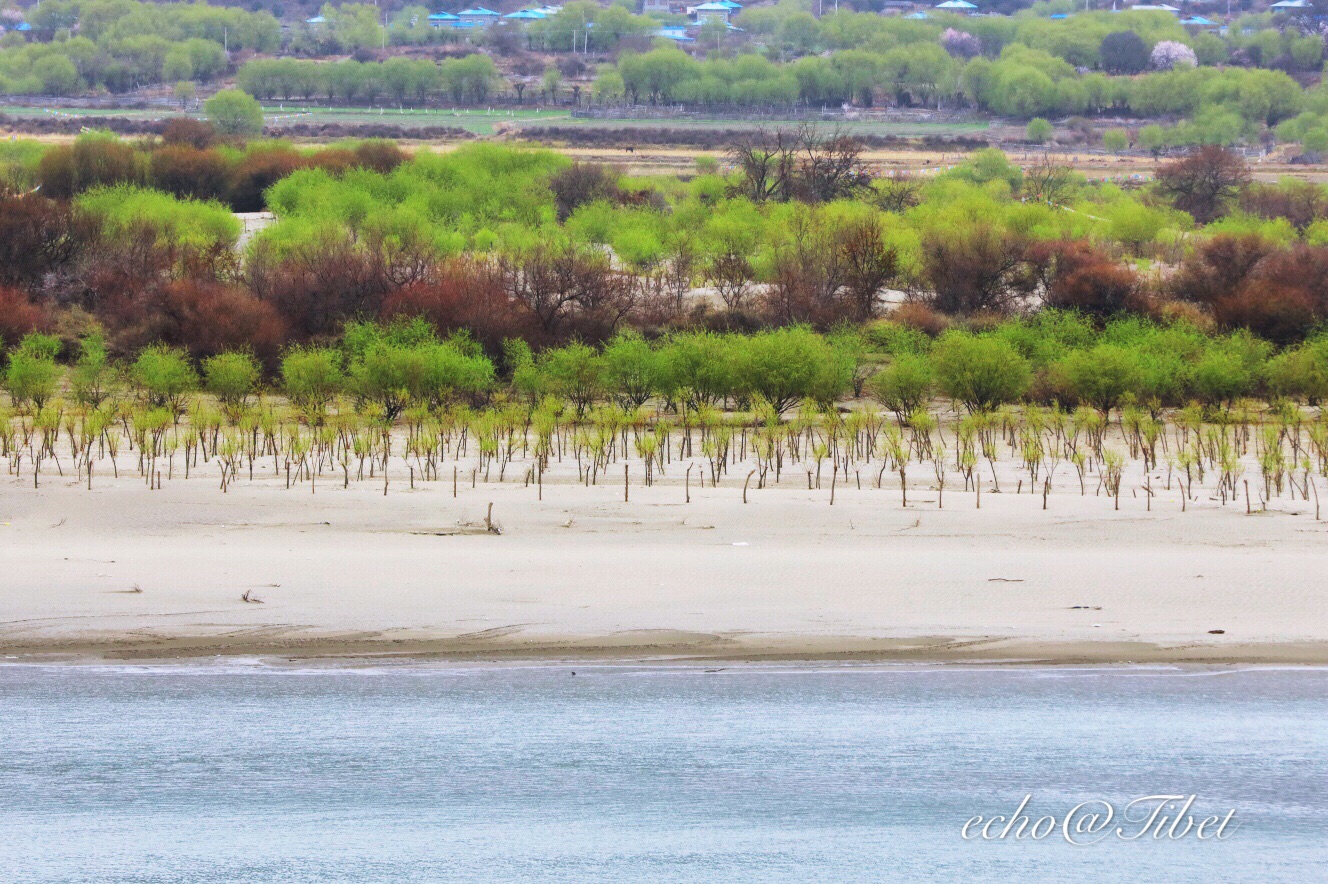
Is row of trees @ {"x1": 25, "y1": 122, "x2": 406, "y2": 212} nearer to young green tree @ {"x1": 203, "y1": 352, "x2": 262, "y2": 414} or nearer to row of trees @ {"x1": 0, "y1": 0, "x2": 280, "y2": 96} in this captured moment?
young green tree @ {"x1": 203, "y1": 352, "x2": 262, "y2": 414}

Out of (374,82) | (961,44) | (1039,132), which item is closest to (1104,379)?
(1039,132)

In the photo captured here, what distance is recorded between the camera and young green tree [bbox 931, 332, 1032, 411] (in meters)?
23.2

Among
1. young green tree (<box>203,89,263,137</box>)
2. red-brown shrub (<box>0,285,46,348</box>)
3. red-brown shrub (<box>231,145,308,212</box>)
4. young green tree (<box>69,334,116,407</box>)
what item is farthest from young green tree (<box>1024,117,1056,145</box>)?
young green tree (<box>69,334,116,407</box>)

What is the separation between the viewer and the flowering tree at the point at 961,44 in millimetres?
134375

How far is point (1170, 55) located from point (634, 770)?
125943 millimetres

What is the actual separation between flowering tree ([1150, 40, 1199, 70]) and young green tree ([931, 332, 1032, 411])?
105m

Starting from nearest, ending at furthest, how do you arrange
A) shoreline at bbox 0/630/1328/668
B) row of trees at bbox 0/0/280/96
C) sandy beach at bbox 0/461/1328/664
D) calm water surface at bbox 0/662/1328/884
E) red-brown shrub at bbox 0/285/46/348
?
1. calm water surface at bbox 0/662/1328/884
2. shoreline at bbox 0/630/1328/668
3. sandy beach at bbox 0/461/1328/664
4. red-brown shrub at bbox 0/285/46/348
5. row of trees at bbox 0/0/280/96

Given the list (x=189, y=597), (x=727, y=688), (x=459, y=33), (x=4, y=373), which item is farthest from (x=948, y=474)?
(x=459, y=33)

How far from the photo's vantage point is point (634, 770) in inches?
368

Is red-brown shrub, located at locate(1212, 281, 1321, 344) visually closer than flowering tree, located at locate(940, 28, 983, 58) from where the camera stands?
Yes

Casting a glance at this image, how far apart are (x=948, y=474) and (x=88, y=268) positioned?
19986mm

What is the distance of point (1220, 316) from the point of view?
28375 millimetres

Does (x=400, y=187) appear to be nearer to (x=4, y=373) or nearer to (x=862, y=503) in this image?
(x=4, y=373)

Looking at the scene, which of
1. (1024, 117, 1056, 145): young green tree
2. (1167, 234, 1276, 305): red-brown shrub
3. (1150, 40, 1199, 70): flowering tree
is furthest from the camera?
(1150, 40, 1199, 70): flowering tree
